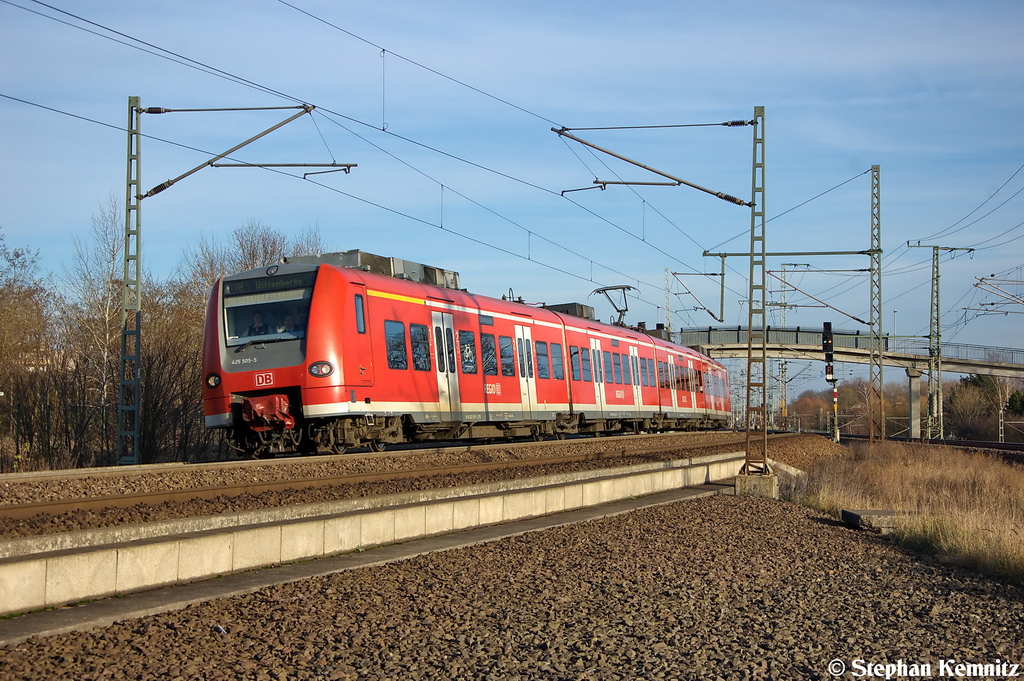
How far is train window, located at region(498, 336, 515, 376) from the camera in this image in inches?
841

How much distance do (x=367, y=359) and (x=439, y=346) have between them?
2.77 meters

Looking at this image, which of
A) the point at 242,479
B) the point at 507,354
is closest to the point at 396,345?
the point at 242,479

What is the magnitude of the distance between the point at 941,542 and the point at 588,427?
16.7m

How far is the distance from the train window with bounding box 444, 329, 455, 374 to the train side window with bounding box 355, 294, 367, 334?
3.01m

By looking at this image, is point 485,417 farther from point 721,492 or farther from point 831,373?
point 831,373

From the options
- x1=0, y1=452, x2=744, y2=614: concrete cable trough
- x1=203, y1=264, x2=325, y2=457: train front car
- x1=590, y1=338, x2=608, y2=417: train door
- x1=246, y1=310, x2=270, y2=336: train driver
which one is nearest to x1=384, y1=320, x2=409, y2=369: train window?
x1=203, y1=264, x2=325, y2=457: train front car

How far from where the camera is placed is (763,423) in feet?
54.3

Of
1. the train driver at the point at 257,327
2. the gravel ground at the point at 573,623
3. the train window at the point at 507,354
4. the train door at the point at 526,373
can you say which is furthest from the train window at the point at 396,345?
the gravel ground at the point at 573,623

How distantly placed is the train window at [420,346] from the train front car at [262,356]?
2553 mm

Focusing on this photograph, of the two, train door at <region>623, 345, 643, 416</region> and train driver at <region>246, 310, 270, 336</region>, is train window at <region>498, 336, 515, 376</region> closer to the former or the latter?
train driver at <region>246, 310, 270, 336</region>

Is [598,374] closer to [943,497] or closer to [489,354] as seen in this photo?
[489,354]

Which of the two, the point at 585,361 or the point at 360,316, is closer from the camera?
the point at 360,316

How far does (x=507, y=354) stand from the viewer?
70.9ft

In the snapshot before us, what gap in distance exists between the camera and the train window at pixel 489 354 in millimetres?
20438
